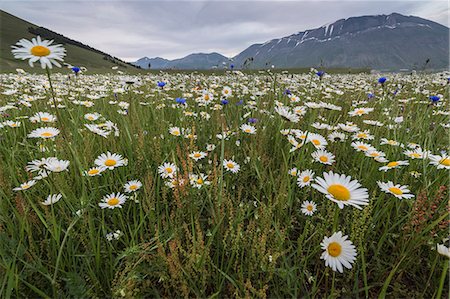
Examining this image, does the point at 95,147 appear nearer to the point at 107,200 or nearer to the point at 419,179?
the point at 107,200

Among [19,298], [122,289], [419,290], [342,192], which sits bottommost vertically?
[419,290]

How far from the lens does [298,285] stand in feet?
4.40

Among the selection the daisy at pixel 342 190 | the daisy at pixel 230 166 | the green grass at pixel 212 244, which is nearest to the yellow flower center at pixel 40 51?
the green grass at pixel 212 244

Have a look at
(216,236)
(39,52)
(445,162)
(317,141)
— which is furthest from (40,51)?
(445,162)

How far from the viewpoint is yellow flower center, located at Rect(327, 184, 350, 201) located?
3.66 ft

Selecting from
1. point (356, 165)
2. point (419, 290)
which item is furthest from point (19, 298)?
point (356, 165)

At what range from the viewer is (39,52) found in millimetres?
1359

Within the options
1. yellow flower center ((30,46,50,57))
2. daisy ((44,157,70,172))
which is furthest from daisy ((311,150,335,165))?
yellow flower center ((30,46,50,57))

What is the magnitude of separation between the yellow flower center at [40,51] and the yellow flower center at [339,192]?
5.06 feet

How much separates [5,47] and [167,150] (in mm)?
84732

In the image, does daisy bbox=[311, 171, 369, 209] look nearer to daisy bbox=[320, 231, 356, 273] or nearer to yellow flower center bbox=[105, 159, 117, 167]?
daisy bbox=[320, 231, 356, 273]

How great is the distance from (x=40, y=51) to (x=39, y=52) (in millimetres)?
12

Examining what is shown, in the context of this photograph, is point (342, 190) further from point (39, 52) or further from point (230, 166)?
point (39, 52)

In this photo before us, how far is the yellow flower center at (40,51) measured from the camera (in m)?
1.34
